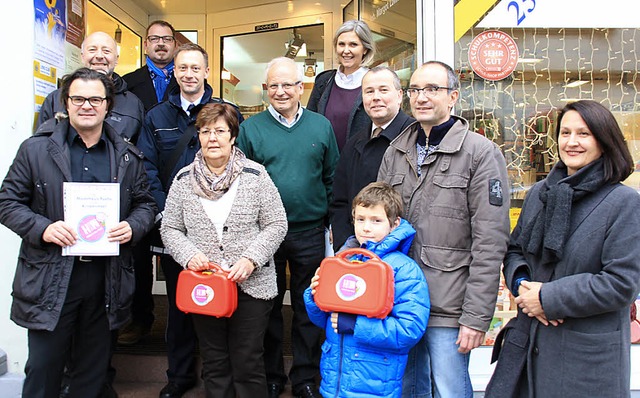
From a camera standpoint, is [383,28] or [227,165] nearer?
[227,165]

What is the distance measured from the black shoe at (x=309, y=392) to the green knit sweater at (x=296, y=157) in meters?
0.99

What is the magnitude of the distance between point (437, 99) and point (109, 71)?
2.32 meters

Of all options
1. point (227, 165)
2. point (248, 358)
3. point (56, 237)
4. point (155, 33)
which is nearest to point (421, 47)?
point (227, 165)

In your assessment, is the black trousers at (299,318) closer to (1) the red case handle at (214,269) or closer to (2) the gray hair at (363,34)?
(1) the red case handle at (214,269)

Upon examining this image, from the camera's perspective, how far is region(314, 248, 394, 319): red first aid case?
2188 mm

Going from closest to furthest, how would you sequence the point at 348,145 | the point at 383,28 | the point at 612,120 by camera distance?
the point at 612,120 < the point at 348,145 < the point at 383,28

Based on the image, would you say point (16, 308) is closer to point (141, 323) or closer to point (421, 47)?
point (141, 323)

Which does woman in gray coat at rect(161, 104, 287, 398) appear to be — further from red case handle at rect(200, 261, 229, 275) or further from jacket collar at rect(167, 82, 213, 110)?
jacket collar at rect(167, 82, 213, 110)

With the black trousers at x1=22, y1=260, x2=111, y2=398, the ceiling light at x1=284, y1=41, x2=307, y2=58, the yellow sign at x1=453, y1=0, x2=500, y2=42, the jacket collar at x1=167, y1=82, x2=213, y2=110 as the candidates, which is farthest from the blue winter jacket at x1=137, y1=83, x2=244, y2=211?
the ceiling light at x1=284, y1=41, x2=307, y2=58

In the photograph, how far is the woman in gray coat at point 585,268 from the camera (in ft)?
6.32

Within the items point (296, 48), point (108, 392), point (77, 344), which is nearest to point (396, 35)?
point (296, 48)

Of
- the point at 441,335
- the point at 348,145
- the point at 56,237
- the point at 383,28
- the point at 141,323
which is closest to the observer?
the point at 441,335

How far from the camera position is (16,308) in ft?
8.79

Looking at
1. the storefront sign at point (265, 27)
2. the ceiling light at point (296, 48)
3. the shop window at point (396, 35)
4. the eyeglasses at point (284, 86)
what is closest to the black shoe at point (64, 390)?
the eyeglasses at point (284, 86)
